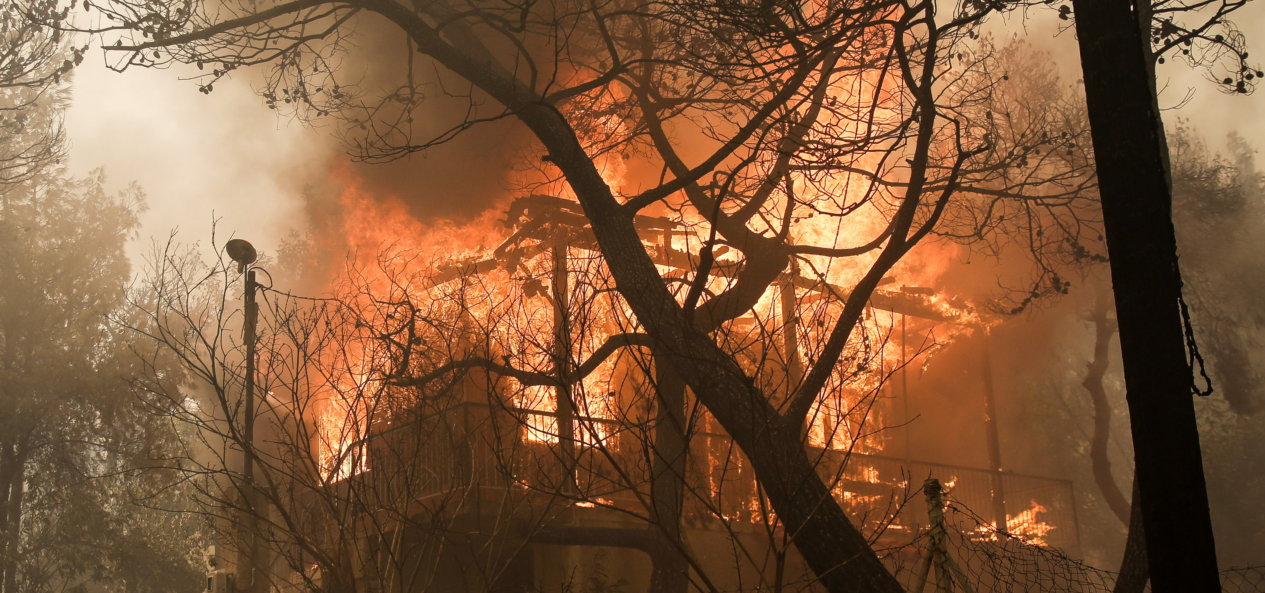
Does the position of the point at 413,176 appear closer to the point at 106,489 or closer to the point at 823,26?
the point at 823,26

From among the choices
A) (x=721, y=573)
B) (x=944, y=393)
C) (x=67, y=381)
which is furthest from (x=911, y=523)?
(x=67, y=381)

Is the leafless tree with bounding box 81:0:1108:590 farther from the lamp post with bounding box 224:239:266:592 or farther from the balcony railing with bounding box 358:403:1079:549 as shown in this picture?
the lamp post with bounding box 224:239:266:592

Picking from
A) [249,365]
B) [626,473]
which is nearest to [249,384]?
[249,365]

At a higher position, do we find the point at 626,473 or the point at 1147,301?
the point at 1147,301

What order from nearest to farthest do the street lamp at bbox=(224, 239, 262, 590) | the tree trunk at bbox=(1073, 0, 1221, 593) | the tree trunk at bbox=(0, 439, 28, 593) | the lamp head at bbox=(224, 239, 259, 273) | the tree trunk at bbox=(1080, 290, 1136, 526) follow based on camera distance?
the tree trunk at bbox=(1073, 0, 1221, 593) → the street lamp at bbox=(224, 239, 262, 590) → the lamp head at bbox=(224, 239, 259, 273) → the tree trunk at bbox=(1080, 290, 1136, 526) → the tree trunk at bbox=(0, 439, 28, 593)

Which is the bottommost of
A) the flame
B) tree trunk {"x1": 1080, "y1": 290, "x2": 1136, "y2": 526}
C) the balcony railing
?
the flame

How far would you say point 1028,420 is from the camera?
63.2 ft

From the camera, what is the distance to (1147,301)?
2893 millimetres

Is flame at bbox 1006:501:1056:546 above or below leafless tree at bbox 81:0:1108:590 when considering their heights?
below

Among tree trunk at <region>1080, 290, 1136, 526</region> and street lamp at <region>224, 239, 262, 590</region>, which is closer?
street lamp at <region>224, 239, 262, 590</region>

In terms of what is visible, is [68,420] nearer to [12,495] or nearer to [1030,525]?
[12,495]

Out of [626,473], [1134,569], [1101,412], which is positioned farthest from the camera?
[1101,412]

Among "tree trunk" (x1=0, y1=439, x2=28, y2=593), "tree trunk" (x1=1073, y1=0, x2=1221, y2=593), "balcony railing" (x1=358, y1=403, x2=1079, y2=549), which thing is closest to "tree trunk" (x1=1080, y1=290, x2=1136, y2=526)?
"balcony railing" (x1=358, y1=403, x2=1079, y2=549)

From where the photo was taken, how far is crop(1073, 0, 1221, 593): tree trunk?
2729 mm
